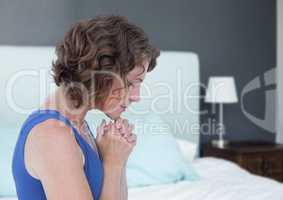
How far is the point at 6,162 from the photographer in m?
2.52

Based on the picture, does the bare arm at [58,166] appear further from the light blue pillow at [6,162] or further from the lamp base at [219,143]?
the lamp base at [219,143]

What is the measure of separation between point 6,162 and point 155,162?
872 millimetres

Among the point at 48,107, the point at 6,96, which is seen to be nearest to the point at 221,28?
the point at 6,96

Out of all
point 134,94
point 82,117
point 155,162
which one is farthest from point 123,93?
point 155,162

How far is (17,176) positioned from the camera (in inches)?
44.7

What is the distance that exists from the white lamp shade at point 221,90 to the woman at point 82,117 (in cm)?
246

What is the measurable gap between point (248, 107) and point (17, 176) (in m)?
3.31

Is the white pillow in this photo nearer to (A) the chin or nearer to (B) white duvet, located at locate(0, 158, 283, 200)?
(B) white duvet, located at locate(0, 158, 283, 200)

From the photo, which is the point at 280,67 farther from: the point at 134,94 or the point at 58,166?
the point at 58,166

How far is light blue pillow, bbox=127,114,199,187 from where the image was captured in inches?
107

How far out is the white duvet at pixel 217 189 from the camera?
2.37 meters

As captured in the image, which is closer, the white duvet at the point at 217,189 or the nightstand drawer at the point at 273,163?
the white duvet at the point at 217,189

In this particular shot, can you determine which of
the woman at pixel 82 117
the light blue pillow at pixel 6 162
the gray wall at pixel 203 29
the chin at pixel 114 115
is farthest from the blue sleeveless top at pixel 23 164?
the gray wall at pixel 203 29

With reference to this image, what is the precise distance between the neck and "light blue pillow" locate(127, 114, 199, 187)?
150 cm
